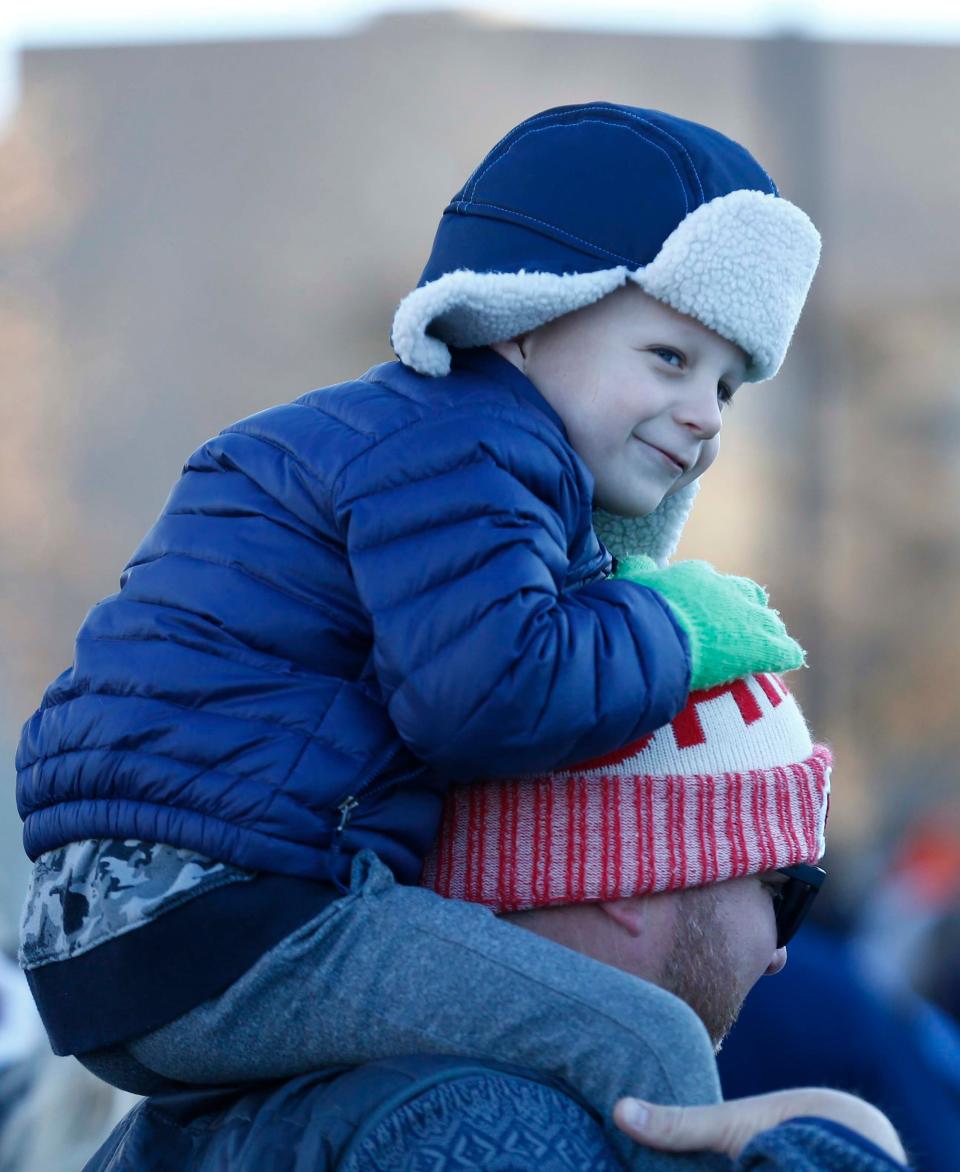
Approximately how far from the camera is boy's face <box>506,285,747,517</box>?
77.9 inches

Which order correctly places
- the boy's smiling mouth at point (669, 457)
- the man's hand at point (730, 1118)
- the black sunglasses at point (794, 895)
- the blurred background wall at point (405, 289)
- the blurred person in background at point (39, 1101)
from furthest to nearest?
the blurred background wall at point (405, 289) → the blurred person in background at point (39, 1101) → the black sunglasses at point (794, 895) → the boy's smiling mouth at point (669, 457) → the man's hand at point (730, 1118)

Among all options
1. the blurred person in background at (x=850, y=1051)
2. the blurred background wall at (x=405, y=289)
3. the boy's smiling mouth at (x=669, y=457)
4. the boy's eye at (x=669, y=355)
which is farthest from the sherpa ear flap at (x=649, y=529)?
the blurred background wall at (x=405, y=289)

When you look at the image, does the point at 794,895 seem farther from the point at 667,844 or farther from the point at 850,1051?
the point at 850,1051

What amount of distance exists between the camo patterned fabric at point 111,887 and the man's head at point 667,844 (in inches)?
14.7

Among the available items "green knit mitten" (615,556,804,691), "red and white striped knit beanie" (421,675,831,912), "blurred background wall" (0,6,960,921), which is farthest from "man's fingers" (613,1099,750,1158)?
"blurred background wall" (0,6,960,921)

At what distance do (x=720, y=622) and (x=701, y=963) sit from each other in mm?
467

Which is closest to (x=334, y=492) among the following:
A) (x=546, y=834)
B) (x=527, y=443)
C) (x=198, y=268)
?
(x=527, y=443)

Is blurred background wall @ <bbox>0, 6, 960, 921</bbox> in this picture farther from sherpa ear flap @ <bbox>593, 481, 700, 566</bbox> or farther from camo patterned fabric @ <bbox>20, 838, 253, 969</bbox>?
camo patterned fabric @ <bbox>20, 838, 253, 969</bbox>

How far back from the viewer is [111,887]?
1.78 m

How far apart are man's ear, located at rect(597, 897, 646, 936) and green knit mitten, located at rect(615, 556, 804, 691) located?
29 centimetres

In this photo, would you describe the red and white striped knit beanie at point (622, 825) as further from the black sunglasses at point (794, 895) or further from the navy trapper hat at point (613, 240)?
the navy trapper hat at point (613, 240)

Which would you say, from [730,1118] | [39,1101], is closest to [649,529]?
[730,1118]

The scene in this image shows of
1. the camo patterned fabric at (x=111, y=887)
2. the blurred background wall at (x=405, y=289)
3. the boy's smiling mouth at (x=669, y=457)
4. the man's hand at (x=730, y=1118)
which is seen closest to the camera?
the man's hand at (x=730, y=1118)

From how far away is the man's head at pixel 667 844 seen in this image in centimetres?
201
